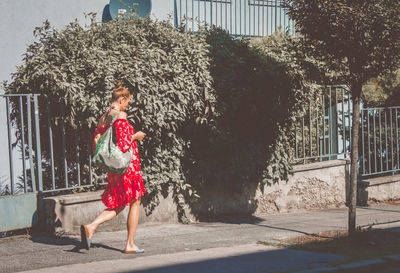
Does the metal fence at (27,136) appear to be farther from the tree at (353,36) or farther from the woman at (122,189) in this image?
the tree at (353,36)

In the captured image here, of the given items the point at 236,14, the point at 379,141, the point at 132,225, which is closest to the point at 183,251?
the point at 132,225

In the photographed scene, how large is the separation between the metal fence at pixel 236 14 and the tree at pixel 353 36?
17.7 feet

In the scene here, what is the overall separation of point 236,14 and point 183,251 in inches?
325

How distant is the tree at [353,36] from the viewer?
6770 mm

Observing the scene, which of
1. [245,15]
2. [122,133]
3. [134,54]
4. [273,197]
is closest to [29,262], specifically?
[122,133]

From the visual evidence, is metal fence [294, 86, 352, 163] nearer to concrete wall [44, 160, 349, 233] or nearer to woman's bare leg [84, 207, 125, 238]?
concrete wall [44, 160, 349, 233]

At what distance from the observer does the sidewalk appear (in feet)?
18.8

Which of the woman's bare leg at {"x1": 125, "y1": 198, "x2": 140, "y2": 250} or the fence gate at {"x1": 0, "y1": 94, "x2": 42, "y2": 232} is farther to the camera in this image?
the fence gate at {"x1": 0, "y1": 94, "x2": 42, "y2": 232}

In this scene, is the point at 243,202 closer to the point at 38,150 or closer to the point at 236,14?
the point at 38,150

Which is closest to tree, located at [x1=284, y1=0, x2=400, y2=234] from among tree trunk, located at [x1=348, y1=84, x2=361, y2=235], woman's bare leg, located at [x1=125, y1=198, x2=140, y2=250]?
tree trunk, located at [x1=348, y1=84, x2=361, y2=235]

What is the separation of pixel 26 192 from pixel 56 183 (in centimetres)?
65

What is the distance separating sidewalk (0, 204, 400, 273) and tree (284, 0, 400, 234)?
133cm

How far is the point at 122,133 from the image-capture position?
20.4ft

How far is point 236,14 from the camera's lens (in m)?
13.7
